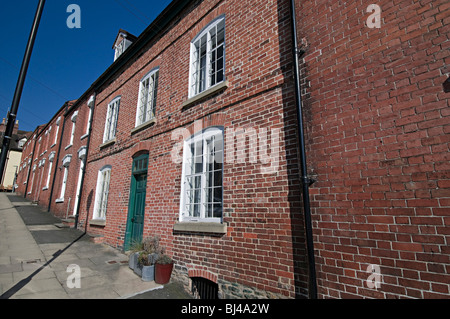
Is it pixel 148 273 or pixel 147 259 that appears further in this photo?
pixel 147 259

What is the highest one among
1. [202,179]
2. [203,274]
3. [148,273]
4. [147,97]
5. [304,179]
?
[147,97]

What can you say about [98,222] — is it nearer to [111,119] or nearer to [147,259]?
[111,119]

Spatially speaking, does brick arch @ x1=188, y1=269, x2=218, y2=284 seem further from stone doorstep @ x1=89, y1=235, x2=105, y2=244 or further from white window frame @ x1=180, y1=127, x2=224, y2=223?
stone doorstep @ x1=89, y1=235, x2=105, y2=244

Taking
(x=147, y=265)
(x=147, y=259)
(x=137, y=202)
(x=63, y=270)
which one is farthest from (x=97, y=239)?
(x=147, y=265)

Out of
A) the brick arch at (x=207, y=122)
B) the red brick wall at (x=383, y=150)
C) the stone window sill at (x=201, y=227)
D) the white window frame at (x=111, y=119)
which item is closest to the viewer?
the red brick wall at (x=383, y=150)

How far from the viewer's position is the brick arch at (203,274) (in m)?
4.44

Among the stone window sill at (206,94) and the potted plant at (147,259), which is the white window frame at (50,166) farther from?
the stone window sill at (206,94)

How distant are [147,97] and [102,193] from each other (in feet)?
15.1

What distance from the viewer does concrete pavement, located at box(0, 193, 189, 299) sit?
435 centimetres

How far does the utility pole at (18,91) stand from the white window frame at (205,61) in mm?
3308

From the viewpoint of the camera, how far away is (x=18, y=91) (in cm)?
369

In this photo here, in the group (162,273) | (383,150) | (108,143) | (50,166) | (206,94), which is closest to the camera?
(383,150)

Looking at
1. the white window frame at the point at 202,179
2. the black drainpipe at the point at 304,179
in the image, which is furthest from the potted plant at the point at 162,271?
the black drainpipe at the point at 304,179

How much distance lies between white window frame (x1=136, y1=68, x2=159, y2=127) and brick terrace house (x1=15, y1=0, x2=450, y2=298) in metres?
0.69
